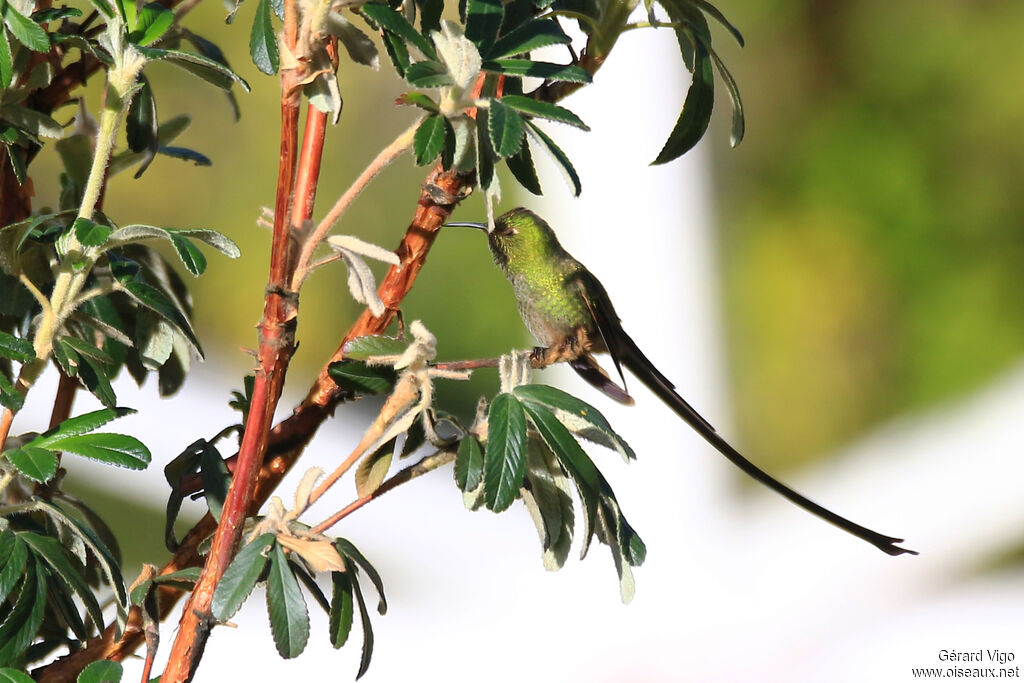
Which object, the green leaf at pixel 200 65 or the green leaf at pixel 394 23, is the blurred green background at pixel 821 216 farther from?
the green leaf at pixel 394 23

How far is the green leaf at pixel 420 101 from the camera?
431 millimetres

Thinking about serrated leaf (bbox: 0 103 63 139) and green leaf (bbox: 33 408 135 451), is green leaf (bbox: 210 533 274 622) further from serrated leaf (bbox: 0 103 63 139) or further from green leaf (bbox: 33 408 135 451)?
serrated leaf (bbox: 0 103 63 139)

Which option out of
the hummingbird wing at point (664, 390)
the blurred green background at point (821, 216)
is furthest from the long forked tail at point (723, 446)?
the blurred green background at point (821, 216)

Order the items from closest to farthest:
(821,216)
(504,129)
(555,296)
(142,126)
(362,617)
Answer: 1. (504,129)
2. (362,617)
3. (142,126)
4. (555,296)
5. (821,216)

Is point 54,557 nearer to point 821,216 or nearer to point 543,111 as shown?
point 543,111

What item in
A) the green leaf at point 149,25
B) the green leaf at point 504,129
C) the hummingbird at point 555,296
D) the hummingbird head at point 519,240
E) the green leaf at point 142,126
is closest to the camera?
the green leaf at point 504,129

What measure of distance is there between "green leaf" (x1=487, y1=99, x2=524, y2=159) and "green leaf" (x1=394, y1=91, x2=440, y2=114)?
0.03 meters

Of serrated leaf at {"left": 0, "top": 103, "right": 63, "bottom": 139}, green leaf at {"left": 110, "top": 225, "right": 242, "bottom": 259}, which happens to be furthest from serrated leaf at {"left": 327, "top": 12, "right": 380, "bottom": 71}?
serrated leaf at {"left": 0, "top": 103, "right": 63, "bottom": 139}

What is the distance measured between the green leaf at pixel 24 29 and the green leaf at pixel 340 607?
31cm

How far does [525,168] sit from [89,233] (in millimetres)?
225

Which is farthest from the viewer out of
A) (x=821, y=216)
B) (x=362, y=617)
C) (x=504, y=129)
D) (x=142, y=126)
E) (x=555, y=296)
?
(x=821, y=216)

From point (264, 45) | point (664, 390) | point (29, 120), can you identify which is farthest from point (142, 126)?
point (664, 390)

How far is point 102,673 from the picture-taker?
1.61 ft

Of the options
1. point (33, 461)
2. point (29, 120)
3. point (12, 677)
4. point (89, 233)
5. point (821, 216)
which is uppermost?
point (821, 216)
